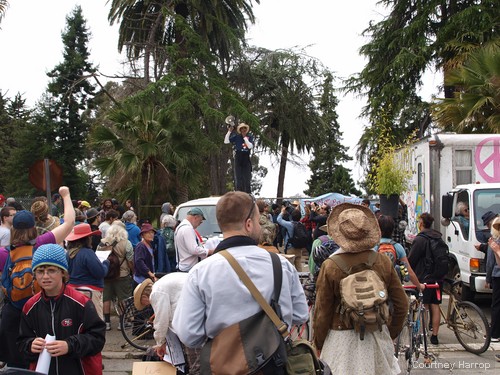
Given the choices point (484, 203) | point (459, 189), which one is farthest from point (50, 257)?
point (459, 189)

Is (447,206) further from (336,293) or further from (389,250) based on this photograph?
(336,293)

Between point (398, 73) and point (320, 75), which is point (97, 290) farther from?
point (320, 75)

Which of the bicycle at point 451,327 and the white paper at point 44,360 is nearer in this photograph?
the white paper at point 44,360

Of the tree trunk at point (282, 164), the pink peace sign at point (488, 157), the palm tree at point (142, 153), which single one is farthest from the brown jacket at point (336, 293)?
the tree trunk at point (282, 164)

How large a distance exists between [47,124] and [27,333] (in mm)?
44583

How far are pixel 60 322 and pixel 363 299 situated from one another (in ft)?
6.57

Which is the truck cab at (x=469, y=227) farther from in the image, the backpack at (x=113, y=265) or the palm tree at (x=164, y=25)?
the palm tree at (x=164, y=25)

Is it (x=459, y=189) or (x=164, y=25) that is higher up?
(x=164, y=25)

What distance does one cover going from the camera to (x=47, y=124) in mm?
46031

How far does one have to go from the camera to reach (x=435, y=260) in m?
8.41

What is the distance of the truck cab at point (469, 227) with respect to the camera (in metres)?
11.0

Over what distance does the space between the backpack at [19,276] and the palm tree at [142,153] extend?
1155cm

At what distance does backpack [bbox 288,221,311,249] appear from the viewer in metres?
14.5

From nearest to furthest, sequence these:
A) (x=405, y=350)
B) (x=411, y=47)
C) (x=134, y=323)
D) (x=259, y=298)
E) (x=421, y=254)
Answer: (x=259, y=298) → (x=405, y=350) → (x=421, y=254) → (x=134, y=323) → (x=411, y=47)
